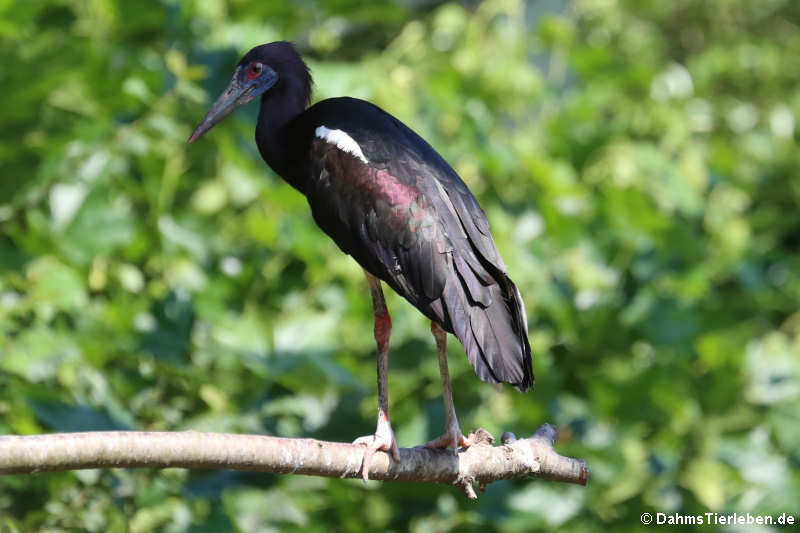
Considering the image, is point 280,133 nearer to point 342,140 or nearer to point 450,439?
point 342,140

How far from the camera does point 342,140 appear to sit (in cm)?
332


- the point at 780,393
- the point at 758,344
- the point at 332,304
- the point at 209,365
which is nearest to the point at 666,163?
the point at 758,344

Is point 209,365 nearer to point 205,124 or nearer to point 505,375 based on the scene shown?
point 205,124

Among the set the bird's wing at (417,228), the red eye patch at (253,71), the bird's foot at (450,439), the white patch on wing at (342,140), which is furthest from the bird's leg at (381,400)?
the red eye patch at (253,71)

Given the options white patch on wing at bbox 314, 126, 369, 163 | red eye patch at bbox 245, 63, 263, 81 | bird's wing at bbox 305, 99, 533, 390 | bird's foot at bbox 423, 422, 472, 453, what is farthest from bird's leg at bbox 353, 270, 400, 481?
red eye patch at bbox 245, 63, 263, 81

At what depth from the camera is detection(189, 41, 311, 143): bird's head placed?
3627mm

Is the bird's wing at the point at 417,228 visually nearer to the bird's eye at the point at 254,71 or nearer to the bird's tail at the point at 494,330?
the bird's tail at the point at 494,330

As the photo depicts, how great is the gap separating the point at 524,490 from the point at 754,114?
5657 mm

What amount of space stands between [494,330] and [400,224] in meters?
0.41

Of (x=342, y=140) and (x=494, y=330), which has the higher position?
(x=342, y=140)

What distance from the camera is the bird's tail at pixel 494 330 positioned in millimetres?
2938

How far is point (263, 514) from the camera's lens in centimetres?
444

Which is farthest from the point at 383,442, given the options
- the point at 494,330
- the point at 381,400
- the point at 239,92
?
the point at 239,92

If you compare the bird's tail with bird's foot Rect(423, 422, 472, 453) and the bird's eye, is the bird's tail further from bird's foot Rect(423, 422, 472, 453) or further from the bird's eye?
the bird's eye
